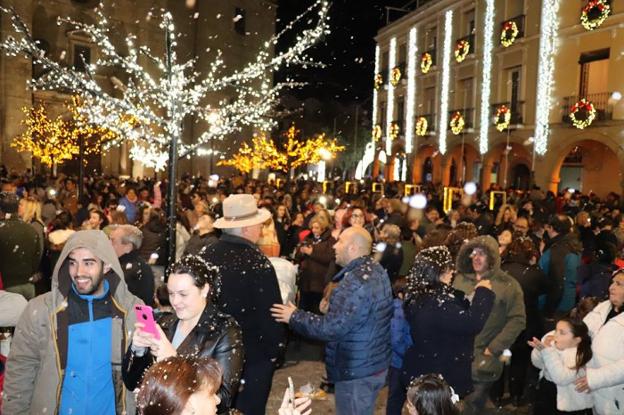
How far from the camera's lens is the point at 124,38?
91.6ft

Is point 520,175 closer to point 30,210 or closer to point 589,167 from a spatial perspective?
point 589,167

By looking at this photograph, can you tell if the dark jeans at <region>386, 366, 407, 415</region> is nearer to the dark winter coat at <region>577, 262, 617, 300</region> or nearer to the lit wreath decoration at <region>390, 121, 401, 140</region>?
the dark winter coat at <region>577, 262, 617, 300</region>

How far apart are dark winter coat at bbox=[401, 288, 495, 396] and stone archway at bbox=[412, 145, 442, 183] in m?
25.9

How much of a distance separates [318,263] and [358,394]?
3745 millimetres

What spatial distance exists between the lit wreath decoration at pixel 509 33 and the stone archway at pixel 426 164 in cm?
762

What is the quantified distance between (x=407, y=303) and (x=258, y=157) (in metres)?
29.3

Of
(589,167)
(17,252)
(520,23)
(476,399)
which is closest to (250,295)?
(476,399)

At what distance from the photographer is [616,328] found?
13.3 feet

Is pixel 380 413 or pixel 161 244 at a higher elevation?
pixel 161 244

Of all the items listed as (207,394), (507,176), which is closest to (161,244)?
(207,394)

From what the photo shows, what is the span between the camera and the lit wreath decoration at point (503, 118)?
23.1 meters

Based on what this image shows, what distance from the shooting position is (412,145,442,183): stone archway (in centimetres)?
2988

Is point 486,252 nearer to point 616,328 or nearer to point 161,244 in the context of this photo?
point 616,328

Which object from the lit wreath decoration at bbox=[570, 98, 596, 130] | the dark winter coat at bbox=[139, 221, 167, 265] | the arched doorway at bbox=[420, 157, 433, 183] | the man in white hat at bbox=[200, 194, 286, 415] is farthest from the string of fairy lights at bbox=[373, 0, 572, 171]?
the man in white hat at bbox=[200, 194, 286, 415]
